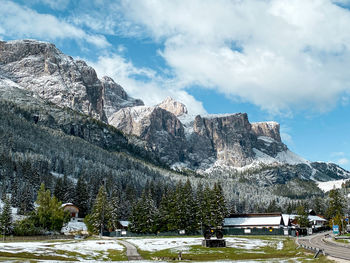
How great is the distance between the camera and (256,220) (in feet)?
425

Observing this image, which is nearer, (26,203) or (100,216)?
(100,216)

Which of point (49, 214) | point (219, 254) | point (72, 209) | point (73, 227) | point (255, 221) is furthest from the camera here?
point (72, 209)

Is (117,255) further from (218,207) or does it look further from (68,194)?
(68,194)

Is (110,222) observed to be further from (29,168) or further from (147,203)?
(29,168)

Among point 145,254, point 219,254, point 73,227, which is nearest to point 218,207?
point 73,227

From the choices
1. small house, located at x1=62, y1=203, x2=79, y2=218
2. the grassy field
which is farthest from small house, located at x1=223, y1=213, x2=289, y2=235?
the grassy field

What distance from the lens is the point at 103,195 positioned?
106m

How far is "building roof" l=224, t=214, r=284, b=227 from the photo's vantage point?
417ft

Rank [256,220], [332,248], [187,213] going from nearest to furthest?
[332,248] → [187,213] → [256,220]

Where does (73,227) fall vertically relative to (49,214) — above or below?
below

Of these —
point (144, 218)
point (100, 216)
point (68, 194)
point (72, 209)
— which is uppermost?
point (68, 194)

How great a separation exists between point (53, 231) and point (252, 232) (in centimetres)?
5848

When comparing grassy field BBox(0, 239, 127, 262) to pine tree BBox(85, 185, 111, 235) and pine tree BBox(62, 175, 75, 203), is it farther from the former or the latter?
pine tree BBox(62, 175, 75, 203)

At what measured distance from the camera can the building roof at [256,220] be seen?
417ft
